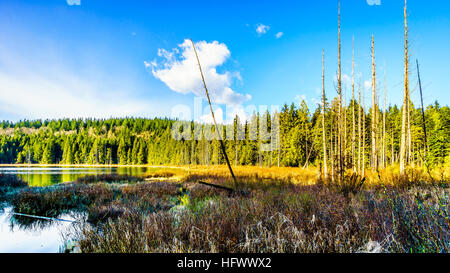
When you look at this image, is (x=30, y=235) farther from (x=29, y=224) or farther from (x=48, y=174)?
(x=48, y=174)

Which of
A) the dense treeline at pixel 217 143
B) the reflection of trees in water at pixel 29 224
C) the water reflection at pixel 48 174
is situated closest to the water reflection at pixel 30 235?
the reflection of trees in water at pixel 29 224

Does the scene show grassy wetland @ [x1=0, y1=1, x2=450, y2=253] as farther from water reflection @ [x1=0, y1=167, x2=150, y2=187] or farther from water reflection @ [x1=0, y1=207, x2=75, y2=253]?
water reflection @ [x1=0, y1=167, x2=150, y2=187]

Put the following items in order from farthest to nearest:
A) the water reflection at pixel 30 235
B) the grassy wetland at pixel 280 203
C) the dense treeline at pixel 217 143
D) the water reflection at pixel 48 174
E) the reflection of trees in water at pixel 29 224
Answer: the dense treeline at pixel 217 143 < the water reflection at pixel 48 174 < the reflection of trees in water at pixel 29 224 < the water reflection at pixel 30 235 < the grassy wetland at pixel 280 203

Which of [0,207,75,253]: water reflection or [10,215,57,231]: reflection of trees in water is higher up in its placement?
[0,207,75,253]: water reflection

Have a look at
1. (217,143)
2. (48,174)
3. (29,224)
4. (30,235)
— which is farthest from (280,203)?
(217,143)

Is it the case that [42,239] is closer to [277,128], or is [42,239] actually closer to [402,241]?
[402,241]

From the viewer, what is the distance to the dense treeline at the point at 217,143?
26.2 metres

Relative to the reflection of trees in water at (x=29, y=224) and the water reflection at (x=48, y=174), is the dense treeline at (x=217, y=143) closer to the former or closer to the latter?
the reflection of trees in water at (x=29, y=224)

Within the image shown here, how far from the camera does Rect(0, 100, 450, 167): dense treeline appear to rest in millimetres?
26188

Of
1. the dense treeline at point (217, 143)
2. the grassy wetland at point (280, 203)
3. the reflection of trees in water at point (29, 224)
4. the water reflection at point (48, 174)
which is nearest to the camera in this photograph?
the grassy wetland at point (280, 203)

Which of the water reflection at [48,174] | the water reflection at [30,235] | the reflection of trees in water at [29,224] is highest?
the water reflection at [30,235]

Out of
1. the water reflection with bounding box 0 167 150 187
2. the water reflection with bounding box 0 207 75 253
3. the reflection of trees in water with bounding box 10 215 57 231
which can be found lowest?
the water reflection with bounding box 0 167 150 187

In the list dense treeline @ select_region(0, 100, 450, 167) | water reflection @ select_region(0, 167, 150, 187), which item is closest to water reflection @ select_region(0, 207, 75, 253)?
dense treeline @ select_region(0, 100, 450, 167)
